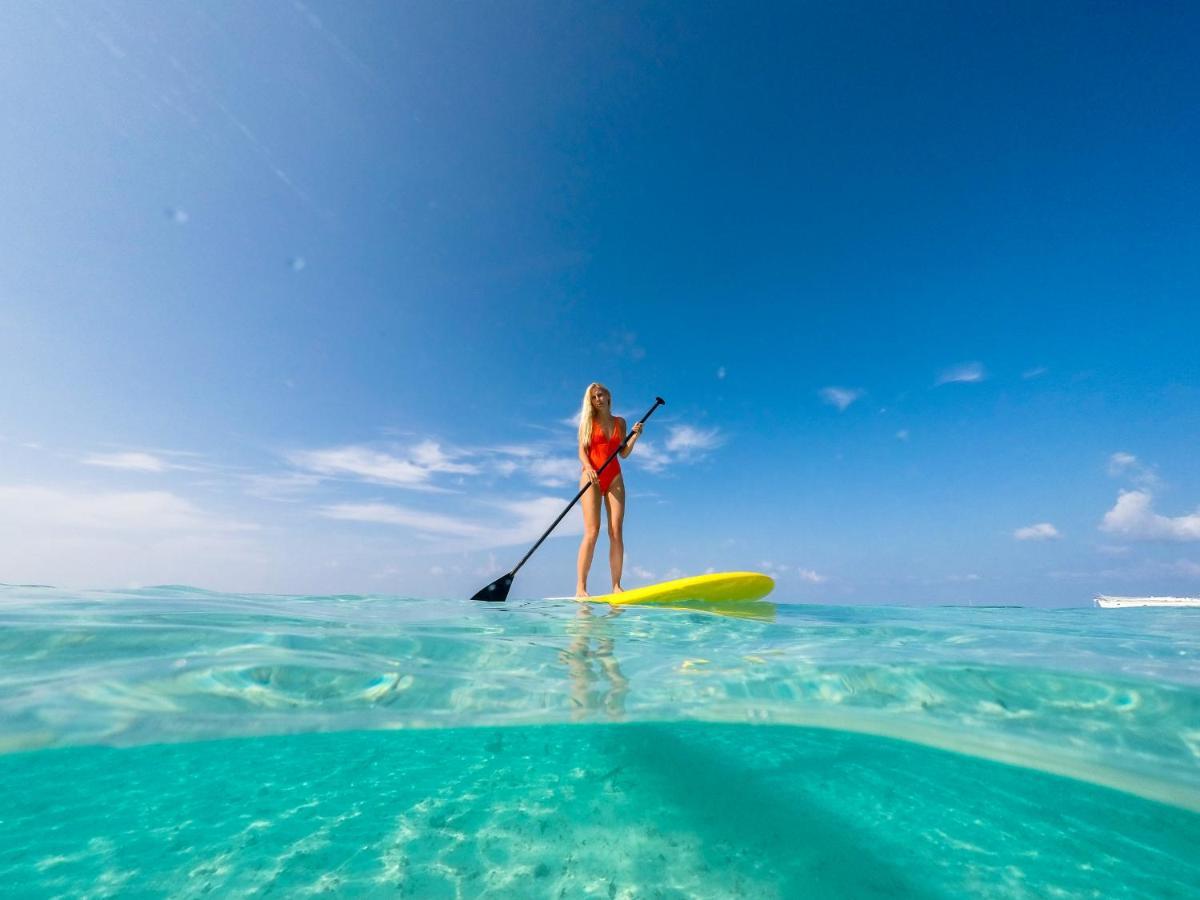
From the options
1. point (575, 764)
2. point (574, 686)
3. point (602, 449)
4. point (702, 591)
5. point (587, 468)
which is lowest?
point (575, 764)

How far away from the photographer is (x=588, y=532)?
8141 millimetres

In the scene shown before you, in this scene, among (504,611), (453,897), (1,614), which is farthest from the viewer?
(504,611)

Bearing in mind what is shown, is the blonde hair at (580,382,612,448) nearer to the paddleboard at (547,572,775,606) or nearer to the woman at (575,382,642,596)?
the woman at (575,382,642,596)

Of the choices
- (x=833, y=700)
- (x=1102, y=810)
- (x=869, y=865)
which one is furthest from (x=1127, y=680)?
(x=869, y=865)

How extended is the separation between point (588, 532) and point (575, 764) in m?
4.37

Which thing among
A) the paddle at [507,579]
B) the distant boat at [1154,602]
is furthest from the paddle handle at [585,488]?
the distant boat at [1154,602]

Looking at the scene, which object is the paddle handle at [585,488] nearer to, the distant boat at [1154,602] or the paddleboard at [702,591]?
the paddleboard at [702,591]

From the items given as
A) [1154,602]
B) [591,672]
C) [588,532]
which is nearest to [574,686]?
[591,672]

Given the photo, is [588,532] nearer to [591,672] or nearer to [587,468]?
[587,468]

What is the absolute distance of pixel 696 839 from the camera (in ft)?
9.64

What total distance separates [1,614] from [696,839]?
6653 mm

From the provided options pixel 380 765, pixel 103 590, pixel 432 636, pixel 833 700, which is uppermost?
pixel 103 590

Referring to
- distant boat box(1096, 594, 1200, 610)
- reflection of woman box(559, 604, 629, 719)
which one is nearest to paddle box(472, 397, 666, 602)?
reflection of woman box(559, 604, 629, 719)

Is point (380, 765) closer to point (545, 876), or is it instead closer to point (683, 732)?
point (545, 876)
